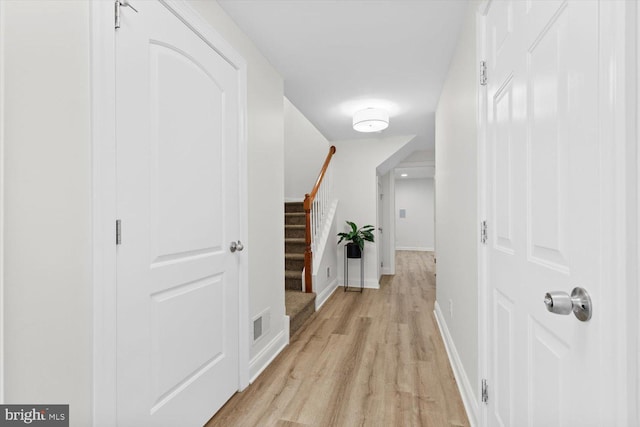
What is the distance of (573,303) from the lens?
0.68 metres

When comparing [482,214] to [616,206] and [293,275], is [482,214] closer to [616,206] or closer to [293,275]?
[616,206]

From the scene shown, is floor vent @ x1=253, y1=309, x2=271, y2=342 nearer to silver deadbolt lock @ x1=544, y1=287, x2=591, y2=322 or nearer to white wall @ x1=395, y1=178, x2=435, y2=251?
silver deadbolt lock @ x1=544, y1=287, x2=591, y2=322

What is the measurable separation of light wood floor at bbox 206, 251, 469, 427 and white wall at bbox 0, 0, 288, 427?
98cm

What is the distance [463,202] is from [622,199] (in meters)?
1.43

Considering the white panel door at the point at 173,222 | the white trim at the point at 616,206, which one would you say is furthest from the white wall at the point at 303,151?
the white trim at the point at 616,206

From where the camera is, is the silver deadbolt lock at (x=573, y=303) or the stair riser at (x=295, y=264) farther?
the stair riser at (x=295, y=264)

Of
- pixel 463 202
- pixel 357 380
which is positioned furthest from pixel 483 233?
pixel 357 380

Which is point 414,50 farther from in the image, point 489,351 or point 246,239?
point 489,351

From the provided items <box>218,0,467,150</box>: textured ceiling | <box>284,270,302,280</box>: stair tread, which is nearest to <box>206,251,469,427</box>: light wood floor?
<box>284,270,302,280</box>: stair tread

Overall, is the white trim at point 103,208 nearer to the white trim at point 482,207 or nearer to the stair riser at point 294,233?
the white trim at point 482,207

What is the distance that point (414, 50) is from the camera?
2285 millimetres

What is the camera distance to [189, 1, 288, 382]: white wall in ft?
6.93

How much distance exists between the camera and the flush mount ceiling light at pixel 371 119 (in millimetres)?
3318

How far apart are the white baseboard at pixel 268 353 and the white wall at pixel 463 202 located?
131cm
